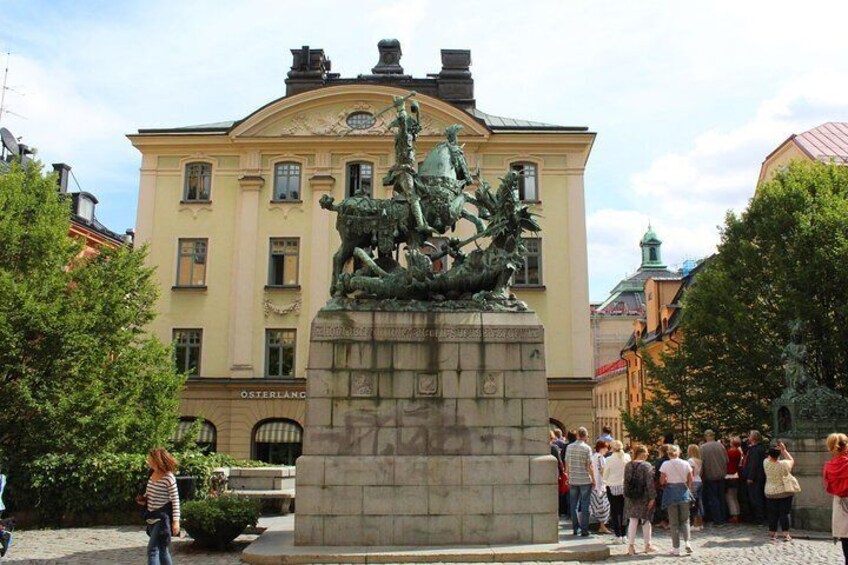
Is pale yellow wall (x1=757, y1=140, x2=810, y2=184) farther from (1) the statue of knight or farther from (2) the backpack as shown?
(2) the backpack

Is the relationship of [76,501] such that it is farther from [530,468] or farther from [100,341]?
[530,468]

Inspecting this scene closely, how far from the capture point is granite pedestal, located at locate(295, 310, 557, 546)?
11.4 m

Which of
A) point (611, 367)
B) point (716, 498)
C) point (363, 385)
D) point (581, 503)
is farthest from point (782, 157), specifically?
point (363, 385)

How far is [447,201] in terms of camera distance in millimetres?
13492

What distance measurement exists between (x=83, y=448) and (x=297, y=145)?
57.8 ft

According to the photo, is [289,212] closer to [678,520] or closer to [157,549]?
[678,520]

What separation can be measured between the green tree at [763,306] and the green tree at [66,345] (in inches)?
576

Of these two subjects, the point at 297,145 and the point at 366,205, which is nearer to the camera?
the point at 366,205

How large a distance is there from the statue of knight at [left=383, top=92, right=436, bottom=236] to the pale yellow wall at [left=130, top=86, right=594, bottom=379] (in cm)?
1863

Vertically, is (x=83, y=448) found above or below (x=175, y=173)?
below

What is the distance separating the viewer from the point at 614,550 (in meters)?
12.1

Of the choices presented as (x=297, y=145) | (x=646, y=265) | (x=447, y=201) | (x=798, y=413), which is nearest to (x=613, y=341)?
(x=646, y=265)

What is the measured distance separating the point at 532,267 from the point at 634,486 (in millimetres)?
21338

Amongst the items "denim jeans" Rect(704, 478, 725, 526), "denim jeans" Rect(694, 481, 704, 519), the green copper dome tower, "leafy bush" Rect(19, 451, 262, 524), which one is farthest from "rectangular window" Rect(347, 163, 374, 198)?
the green copper dome tower
